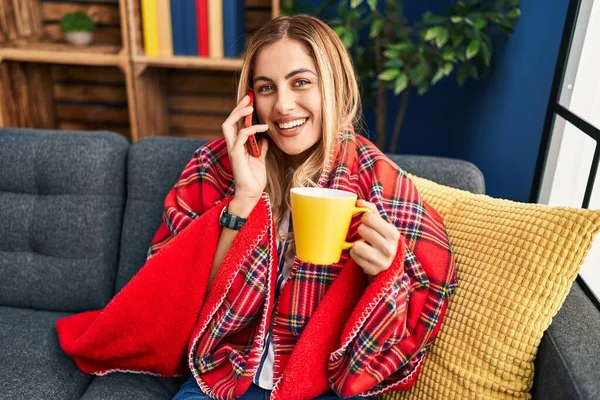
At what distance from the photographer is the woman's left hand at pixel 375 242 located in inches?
33.9

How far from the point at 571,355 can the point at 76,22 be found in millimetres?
2292

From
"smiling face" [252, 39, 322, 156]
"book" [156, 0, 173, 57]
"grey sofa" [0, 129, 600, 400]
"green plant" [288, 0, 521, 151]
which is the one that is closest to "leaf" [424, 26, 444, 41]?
"green plant" [288, 0, 521, 151]

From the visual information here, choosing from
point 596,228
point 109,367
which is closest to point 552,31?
point 596,228

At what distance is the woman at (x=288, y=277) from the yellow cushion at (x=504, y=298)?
1.6 inches

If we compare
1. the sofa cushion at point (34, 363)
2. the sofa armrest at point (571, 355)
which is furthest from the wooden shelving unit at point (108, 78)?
the sofa armrest at point (571, 355)

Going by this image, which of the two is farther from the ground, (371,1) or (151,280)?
(371,1)

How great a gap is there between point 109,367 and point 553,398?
957 mm

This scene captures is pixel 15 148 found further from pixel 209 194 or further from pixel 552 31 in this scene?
pixel 552 31

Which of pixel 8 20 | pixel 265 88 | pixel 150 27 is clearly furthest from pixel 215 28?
pixel 265 88

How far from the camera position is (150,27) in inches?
82.0

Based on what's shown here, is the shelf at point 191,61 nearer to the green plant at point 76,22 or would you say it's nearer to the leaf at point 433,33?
the green plant at point 76,22

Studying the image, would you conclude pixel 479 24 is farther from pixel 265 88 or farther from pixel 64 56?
pixel 64 56

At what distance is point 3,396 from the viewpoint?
42.8 inches

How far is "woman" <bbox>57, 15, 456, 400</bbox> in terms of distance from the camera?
991mm
